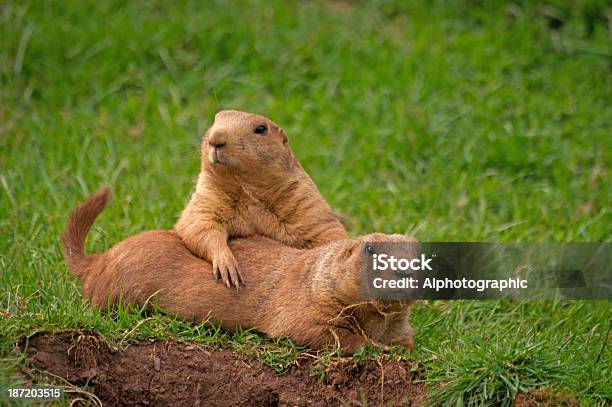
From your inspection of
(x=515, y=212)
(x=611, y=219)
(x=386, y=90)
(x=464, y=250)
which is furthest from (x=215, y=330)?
(x=386, y=90)

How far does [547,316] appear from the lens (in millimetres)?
6297

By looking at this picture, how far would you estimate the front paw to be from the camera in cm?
538

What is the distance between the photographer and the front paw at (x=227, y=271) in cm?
538

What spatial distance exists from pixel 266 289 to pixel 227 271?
0.23 m

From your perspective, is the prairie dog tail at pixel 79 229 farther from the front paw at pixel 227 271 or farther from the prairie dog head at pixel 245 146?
the front paw at pixel 227 271

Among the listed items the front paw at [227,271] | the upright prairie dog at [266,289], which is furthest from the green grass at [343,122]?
the front paw at [227,271]

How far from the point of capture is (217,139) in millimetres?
5465

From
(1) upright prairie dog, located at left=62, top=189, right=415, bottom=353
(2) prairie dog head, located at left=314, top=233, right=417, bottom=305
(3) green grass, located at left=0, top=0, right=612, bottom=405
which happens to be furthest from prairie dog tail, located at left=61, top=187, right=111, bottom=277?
(2) prairie dog head, located at left=314, top=233, right=417, bottom=305

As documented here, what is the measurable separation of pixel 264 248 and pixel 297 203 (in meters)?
0.38

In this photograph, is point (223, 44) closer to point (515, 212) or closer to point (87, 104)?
point (87, 104)
